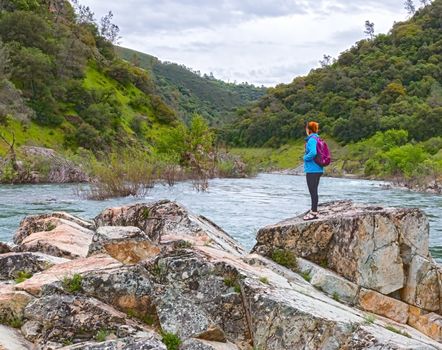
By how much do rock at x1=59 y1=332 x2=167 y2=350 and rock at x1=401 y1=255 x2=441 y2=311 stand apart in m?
6.72

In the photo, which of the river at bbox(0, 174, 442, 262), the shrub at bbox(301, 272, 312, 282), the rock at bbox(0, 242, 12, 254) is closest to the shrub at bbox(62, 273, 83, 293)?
the rock at bbox(0, 242, 12, 254)

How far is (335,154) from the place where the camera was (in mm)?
121688

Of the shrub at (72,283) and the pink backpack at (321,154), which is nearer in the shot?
the shrub at (72,283)

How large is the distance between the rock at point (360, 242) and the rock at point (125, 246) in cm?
321

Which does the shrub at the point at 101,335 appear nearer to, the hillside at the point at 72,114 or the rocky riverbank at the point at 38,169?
Result: the hillside at the point at 72,114

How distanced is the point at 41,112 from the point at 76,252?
224 feet

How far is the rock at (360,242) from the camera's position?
37.4 feet

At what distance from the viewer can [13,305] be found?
25.0ft

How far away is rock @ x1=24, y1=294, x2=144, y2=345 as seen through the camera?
7.24m

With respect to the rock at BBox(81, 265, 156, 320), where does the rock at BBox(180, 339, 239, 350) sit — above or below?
below

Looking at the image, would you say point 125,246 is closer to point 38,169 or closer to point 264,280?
point 264,280

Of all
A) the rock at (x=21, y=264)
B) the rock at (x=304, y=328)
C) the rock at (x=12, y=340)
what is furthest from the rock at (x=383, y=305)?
the rock at (x=12, y=340)

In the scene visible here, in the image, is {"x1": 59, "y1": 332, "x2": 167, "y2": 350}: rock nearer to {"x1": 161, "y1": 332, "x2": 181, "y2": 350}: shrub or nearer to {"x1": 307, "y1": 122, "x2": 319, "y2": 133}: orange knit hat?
{"x1": 161, "y1": 332, "x2": 181, "y2": 350}: shrub

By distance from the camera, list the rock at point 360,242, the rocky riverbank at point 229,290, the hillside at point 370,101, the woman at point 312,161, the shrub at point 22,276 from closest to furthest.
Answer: the rocky riverbank at point 229,290, the shrub at point 22,276, the rock at point 360,242, the woman at point 312,161, the hillside at point 370,101
